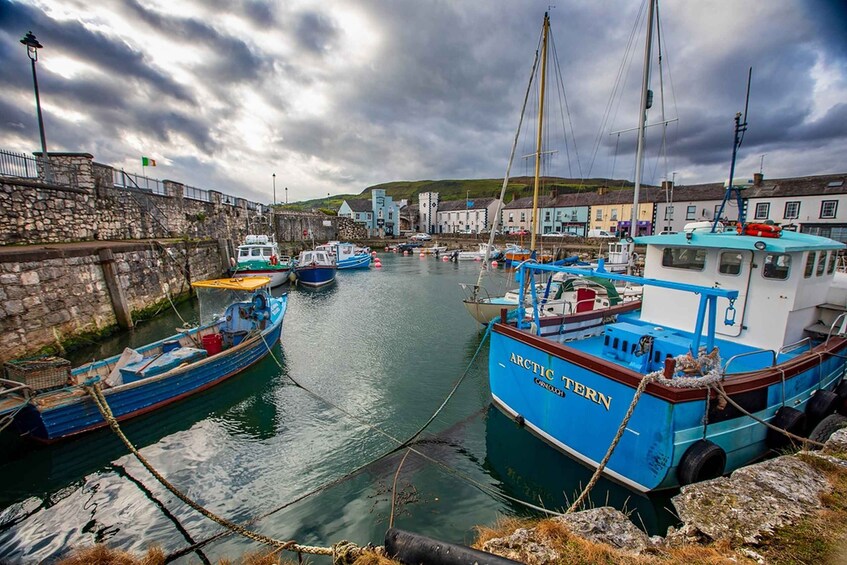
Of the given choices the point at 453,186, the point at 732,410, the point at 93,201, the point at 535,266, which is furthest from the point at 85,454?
the point at 453,186

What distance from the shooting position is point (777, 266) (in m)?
7.20

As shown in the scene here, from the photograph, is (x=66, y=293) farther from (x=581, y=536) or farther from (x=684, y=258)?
(x=684, y=258)

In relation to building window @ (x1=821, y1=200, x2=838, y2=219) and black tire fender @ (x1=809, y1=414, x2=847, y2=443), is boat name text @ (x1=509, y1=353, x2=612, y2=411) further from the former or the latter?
building window @ (x1=821, y1=200, x2=838, y2=219)

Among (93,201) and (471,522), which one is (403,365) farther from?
(93,201)

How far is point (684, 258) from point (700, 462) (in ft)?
14.9

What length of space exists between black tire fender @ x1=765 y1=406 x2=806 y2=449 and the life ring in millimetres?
3143

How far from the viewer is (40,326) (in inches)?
460

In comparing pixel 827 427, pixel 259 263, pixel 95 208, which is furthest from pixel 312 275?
pixel 827 427

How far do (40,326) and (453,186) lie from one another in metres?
173

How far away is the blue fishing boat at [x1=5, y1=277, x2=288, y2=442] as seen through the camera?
25.6ft

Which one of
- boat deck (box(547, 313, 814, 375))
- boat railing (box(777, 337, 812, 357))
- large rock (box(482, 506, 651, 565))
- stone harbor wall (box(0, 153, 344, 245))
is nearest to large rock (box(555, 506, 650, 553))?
large rock (box(482, 506, 651, 565))

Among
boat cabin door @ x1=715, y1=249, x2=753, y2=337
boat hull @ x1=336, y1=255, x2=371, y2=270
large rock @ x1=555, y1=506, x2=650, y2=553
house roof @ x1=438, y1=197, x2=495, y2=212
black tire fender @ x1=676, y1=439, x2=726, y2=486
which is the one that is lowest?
boat hull @ x1=336, y1=255, x2=371, y2=270

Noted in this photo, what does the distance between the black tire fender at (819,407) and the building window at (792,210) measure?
143 ft

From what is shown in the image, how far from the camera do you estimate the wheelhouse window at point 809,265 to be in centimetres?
714
